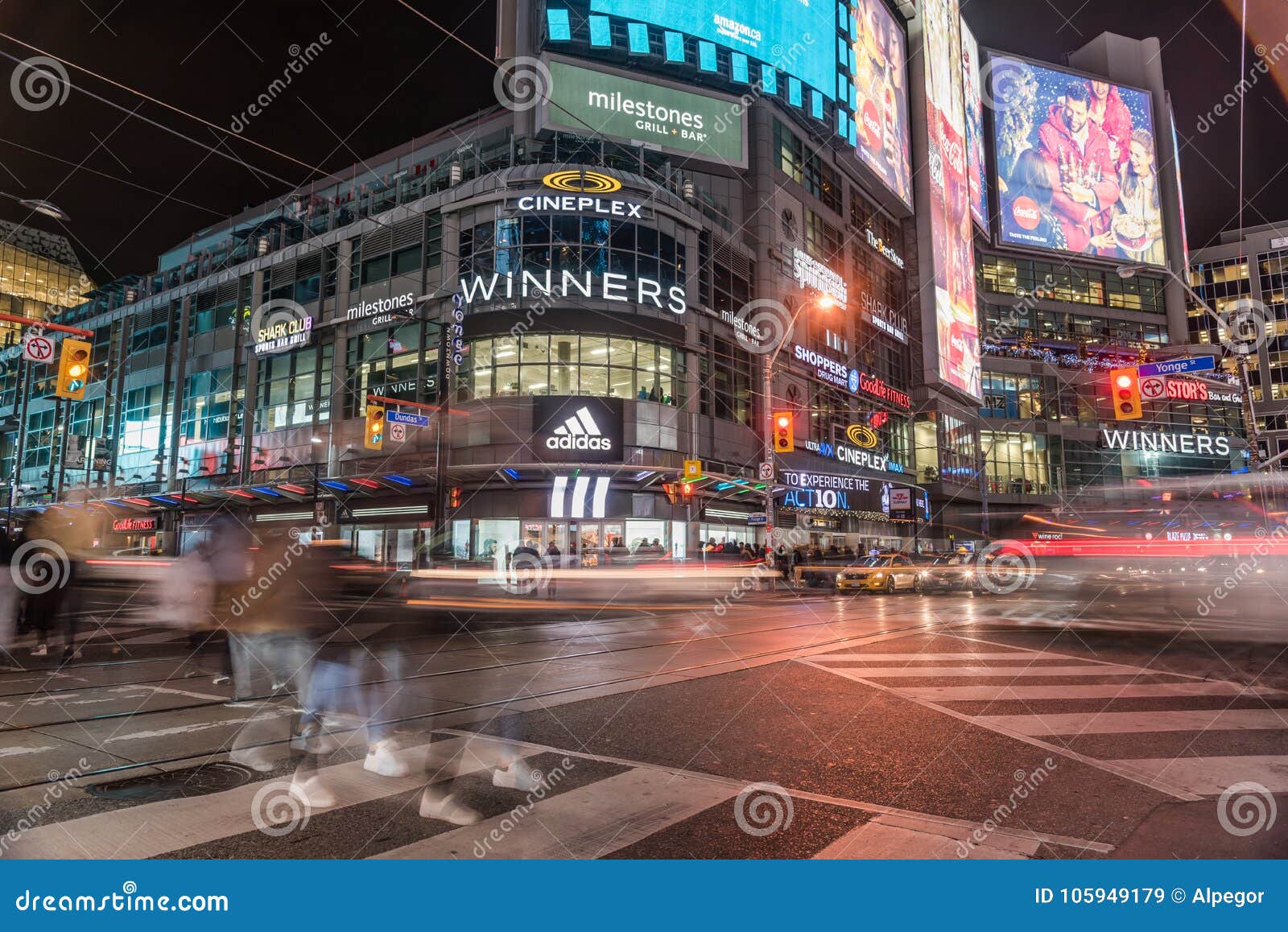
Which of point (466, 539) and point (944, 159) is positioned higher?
point (944, 159)

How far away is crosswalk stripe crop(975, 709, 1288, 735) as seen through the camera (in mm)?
6277

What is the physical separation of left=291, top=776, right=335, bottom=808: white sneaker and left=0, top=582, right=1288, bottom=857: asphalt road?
0.07 meters

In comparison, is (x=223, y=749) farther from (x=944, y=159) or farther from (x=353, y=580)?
(x=944, y=159)

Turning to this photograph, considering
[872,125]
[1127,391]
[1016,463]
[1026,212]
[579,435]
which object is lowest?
[1127,391]

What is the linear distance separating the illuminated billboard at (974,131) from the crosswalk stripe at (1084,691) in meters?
70.6

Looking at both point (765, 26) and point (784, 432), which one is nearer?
point (784, 432)

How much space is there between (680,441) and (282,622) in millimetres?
29303

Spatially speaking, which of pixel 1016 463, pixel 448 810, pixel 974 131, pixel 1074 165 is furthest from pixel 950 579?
pixel 1074 165

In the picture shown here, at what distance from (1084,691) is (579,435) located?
26281 mm

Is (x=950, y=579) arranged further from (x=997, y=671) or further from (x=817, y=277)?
(x=817, y=277)

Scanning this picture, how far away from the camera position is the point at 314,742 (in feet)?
19.1

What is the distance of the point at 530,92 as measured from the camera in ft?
126

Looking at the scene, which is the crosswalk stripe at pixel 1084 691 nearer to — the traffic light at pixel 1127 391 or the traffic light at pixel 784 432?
the traffic light at pixel 1127 391

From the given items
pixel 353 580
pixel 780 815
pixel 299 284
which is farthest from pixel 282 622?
pixel 299 284
